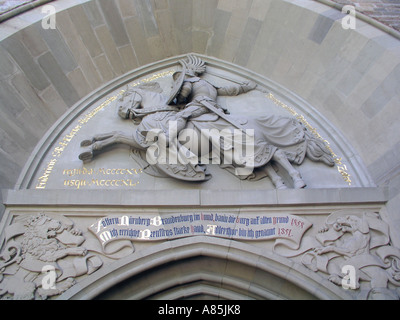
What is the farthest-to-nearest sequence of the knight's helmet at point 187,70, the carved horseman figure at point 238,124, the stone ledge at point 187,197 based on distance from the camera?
the knight's helmet at point 187,70 < the carved horseman figure at point 238,124 < the stone ledge at point 187,197

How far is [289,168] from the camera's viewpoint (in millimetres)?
6547

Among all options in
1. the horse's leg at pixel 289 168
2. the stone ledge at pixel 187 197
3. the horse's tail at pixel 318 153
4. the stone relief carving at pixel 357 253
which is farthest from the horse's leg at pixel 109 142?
the stone relief carving at pixel 357 253

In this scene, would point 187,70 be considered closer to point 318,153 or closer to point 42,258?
point 318,153

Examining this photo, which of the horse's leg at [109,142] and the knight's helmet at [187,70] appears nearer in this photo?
the horse's leg at [109,142]

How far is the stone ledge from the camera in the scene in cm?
595

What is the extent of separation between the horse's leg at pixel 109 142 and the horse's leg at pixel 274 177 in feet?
6.26

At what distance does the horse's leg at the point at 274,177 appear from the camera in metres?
6.44

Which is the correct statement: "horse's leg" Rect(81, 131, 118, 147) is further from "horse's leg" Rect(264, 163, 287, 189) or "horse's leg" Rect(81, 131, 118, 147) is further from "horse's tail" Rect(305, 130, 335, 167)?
"horse's tail" Rect(305, 130, 335, 167)

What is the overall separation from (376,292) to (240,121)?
3141 millimetres

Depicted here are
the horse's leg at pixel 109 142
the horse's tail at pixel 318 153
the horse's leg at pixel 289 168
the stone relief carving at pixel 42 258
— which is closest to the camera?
the stone relief carving at pixel 42 258

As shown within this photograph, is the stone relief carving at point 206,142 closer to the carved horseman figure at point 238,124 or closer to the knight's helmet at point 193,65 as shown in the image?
the carved horseman figure at point 238,124

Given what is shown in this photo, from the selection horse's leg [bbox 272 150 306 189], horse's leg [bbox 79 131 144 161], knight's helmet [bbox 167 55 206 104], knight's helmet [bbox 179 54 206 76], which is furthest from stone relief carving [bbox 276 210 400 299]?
knight's helmet [bbox 179 54 206 76]

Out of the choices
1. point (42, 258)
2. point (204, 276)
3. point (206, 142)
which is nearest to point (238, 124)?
point (206, 142)

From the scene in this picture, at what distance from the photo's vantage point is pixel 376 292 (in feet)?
17.4
